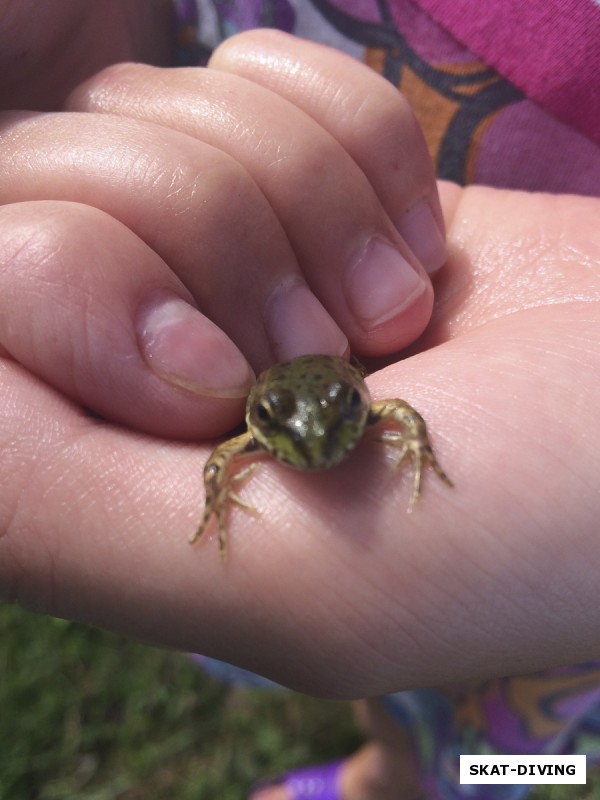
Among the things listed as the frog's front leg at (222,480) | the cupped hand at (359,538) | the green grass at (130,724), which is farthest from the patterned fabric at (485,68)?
the green grass at (130,724)

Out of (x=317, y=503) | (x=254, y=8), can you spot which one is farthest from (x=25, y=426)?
(x=254, y=8)

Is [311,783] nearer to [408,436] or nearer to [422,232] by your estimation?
[408,436]

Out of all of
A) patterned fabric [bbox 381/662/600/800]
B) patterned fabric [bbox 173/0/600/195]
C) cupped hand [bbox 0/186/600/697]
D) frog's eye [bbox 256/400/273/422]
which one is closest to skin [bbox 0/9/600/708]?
cupped hand [bbox 0/186/600/697]

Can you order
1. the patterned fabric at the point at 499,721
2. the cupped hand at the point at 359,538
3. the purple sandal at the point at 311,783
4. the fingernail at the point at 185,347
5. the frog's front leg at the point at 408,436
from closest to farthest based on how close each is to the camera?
the cupped hand at the point at 359,538 < the frog's front leg at the point at 408,436 < the fingernail at the point at 185,347 < the patterned fabric at the point at 499,721 < the purple sandal at the point at 311,783

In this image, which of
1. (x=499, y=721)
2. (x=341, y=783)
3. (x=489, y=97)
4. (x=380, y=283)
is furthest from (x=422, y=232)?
(x=341, y=783)

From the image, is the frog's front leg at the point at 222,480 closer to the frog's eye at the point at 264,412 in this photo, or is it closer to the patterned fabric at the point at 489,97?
the frog's eye at the point at 264,412

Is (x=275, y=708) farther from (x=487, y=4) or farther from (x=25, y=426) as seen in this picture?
(x=487, y=4)
